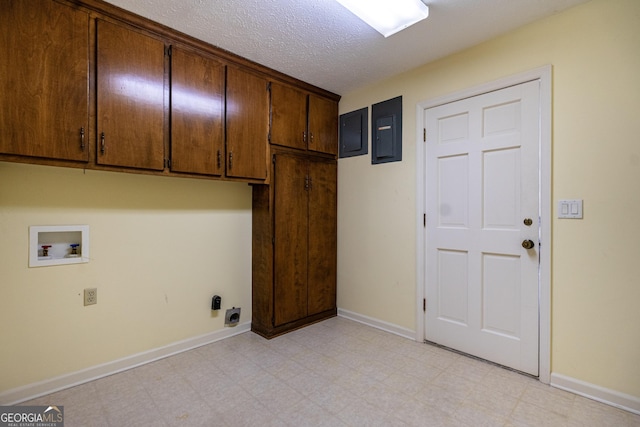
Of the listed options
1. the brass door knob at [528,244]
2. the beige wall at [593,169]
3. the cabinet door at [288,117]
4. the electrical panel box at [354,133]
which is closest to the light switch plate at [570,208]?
the beige wall at [593,169]

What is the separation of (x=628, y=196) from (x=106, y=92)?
298 cm

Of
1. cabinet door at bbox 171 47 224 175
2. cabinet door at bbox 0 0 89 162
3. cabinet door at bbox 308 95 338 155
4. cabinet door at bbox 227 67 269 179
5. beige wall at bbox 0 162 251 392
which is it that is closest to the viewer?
cabinet door at bbox 0 0 89 162

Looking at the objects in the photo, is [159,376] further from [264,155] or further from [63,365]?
[264,155]

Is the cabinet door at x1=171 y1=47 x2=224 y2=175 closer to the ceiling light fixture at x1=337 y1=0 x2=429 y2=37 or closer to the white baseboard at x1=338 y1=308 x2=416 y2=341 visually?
the ceiling light fixture at x1=337 y1=0 x2=429 y2=37

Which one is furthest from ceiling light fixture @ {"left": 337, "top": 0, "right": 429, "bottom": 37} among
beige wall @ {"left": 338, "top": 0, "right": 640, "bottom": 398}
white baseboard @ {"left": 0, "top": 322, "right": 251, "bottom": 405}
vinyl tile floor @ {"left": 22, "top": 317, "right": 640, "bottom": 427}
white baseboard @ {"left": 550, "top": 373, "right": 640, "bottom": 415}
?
white baseboard @ {"left": 0, "top": 322, "right": 251, "bottom": 405}

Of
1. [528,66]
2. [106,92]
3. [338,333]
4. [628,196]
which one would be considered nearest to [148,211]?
[106,92]

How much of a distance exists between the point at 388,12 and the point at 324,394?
2.27 meters

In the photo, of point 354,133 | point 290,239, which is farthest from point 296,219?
point 354,133

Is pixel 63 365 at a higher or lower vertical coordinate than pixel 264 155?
lower

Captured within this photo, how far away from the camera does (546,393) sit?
1792 millimetres

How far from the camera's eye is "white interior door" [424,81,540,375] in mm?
1975

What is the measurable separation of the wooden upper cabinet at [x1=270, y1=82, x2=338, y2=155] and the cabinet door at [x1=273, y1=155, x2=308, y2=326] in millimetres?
183

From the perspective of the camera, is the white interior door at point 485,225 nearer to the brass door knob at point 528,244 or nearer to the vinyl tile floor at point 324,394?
the brass door knob at point 528,244

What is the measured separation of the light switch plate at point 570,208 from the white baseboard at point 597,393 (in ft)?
3.18
